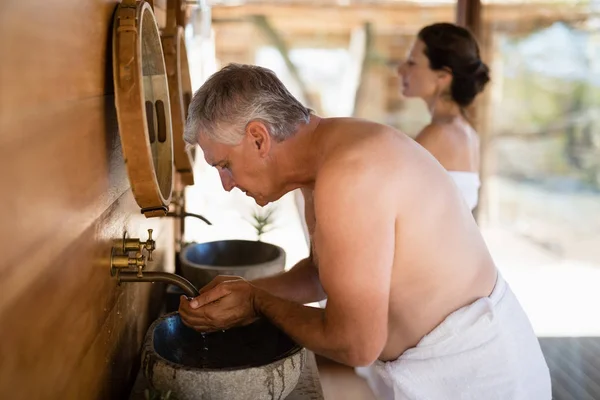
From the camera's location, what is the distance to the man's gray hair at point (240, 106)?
3.76 feet

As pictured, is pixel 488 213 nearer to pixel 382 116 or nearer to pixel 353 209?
pixel 382 116

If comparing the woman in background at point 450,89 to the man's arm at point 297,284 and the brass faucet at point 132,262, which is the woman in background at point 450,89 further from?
the brass faucet at point 132,262

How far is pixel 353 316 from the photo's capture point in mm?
1083

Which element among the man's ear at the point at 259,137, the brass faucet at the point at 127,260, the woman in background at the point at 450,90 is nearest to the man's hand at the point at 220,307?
the brass faucet at the point at 127,260

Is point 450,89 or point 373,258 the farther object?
point 450,89

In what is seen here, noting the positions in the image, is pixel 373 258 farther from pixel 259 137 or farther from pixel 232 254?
pixel 232 254

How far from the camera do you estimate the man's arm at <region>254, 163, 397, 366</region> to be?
1.06m

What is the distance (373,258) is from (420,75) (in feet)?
5.07

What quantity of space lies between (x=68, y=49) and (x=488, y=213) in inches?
122

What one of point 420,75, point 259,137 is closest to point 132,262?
point 259,137

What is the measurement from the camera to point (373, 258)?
1067mm

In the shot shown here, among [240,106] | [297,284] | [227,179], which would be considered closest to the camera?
[240,106]

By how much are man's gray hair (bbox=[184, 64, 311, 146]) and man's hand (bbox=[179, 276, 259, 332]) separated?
0.31m

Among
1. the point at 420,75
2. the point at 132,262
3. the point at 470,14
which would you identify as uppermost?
the point at 470,14
